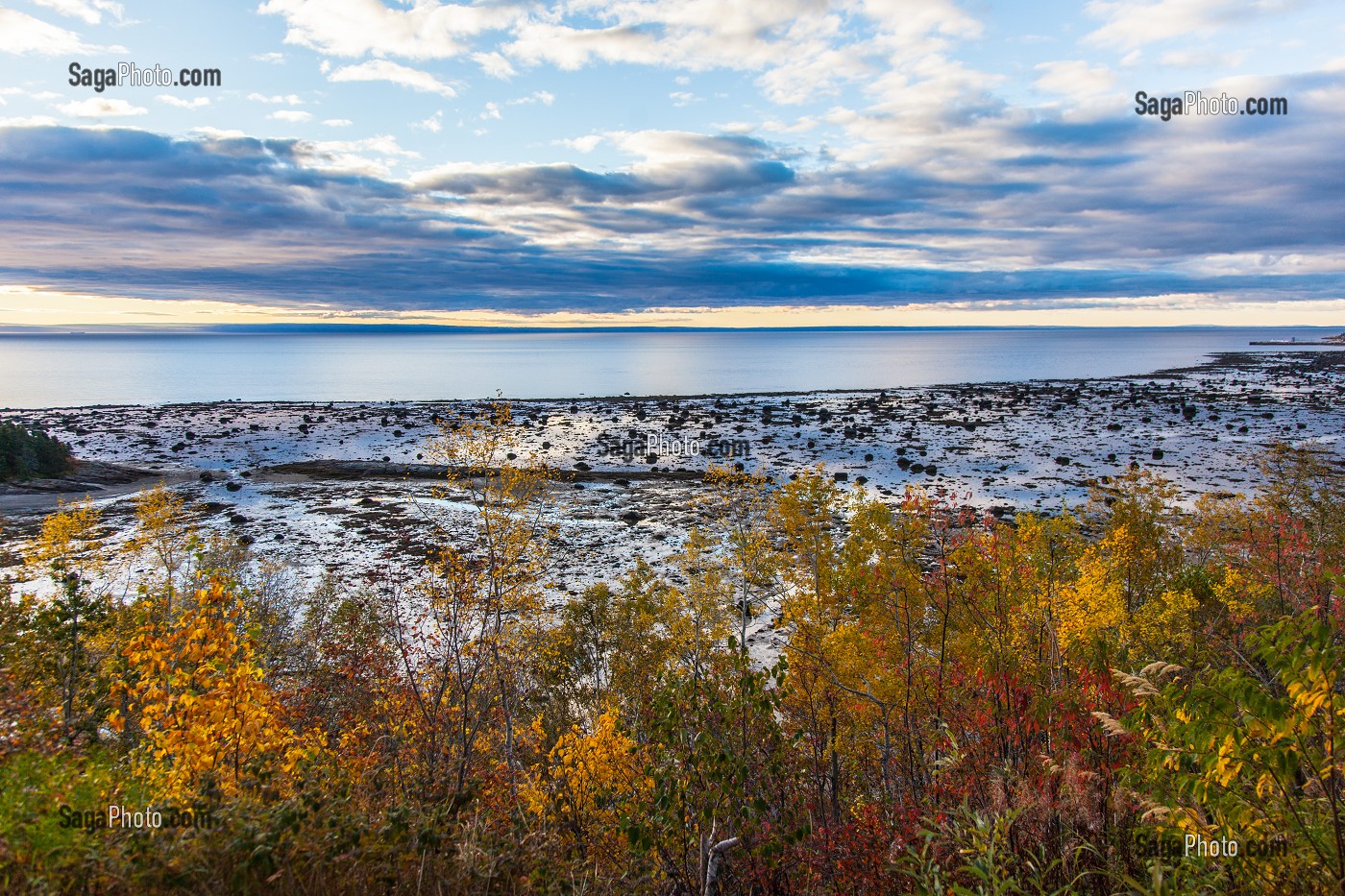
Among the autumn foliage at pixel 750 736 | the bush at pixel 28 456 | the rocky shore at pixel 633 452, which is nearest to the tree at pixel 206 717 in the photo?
the autumn foliage at pixel 750 736

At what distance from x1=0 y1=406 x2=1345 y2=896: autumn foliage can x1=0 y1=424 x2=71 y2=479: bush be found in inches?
2340

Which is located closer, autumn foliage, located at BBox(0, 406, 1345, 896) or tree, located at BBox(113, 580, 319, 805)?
autumn foliage, located at BBox(0, 406, 1345, 896)

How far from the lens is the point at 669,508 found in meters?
57.5

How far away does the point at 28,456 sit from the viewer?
6531 centimetres

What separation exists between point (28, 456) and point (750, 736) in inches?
3419

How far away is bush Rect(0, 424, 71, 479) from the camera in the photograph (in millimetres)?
63344

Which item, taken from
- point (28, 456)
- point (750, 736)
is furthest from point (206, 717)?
point (28, 456)

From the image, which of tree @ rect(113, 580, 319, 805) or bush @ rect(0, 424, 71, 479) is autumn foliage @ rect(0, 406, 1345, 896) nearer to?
→ tree @ rect(113, 580, 319, 805)

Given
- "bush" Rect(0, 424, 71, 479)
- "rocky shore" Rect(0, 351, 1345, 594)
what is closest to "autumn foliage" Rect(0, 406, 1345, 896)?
"rocky shore" Rect(0, 351, 1345, 594)

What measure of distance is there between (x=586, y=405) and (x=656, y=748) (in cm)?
12028

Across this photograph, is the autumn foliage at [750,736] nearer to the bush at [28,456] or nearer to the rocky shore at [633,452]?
the rocky shore at [633,452]

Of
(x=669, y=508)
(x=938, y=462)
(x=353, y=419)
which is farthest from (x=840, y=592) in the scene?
(x=353, y=419)

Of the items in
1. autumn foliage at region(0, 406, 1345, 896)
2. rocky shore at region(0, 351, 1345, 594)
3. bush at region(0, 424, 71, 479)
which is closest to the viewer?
autumn foliage at region(0, 406, 1345, 896)

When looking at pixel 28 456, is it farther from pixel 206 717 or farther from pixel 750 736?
pixel 750 736
